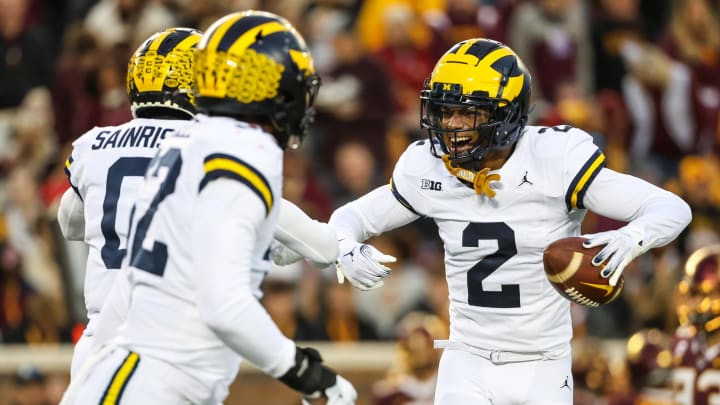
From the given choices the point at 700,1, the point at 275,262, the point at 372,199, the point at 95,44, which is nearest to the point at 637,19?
the point at 700,1

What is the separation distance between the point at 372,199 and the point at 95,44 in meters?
5.38

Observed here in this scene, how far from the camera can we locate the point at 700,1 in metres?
11.3

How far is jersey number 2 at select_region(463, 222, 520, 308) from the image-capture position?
18.1ft

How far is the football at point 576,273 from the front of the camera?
16.5 feet

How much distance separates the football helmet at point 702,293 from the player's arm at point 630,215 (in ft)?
4.27

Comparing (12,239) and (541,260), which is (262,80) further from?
(12,239)

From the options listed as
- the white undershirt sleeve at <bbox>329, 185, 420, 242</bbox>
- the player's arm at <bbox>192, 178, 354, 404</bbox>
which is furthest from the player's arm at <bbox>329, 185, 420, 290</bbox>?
the player's arm at <bbox>192, 178, 354, 404</bbox>

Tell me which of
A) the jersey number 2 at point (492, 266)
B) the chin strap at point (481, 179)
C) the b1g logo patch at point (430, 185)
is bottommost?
the jersey number 2 at point (492, 266)

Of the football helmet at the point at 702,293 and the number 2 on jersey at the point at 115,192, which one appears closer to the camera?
the number 2 on jersey at the point at 115,192

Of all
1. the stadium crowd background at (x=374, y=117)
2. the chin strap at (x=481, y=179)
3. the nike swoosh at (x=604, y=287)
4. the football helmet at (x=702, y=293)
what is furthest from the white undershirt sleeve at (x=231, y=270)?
the stadium crowd background at (x=374, y=117)

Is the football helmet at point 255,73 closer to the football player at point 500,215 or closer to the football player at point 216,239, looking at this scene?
the football player at point 216,239

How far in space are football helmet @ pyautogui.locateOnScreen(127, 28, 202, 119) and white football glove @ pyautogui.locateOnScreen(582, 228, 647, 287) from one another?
5.22ft

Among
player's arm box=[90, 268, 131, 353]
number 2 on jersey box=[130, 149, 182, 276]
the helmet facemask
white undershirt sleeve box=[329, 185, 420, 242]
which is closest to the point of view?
number 2 on jersey box=[130, 149, 182, 276]

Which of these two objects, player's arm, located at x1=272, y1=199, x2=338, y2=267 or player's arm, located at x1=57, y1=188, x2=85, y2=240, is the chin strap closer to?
player's arm, located at x1=272, y1=199, x2=338, y2=267
